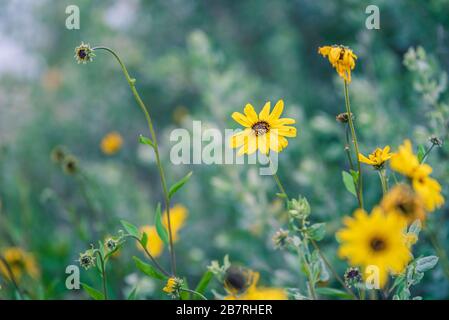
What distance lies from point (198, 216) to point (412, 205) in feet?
4.12

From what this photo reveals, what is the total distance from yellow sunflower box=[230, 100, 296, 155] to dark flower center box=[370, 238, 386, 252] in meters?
0.19

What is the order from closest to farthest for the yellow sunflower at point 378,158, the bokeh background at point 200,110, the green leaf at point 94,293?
the yellow sunflower at point 378,158
the green leaf at point 94,293
the bokeh background at point 200,110

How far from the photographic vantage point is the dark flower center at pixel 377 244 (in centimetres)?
56

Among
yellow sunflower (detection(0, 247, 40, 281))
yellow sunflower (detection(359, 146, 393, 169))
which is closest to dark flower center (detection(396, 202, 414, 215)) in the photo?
yellow sunflower (detection(359, 146, 393, 169))

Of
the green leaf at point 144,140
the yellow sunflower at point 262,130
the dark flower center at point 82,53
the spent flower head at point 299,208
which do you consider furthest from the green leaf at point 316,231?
the dark flower center at point 82,53

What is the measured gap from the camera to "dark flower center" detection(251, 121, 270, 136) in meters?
0.72

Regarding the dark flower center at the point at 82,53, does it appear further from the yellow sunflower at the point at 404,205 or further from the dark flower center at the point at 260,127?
the yellow sunflower at the point at 404,205

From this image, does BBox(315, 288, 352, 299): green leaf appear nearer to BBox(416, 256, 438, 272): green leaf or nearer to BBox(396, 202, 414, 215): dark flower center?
BBox(416, 256, 438, 272): green leaf

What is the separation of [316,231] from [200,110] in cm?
128

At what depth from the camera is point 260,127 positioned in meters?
0.72

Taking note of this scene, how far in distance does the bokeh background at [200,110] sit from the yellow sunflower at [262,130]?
0.36 metres

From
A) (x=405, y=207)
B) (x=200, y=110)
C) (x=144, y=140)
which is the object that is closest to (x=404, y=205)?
(x=405, y=207)

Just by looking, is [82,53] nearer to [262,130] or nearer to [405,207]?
[262,130]
